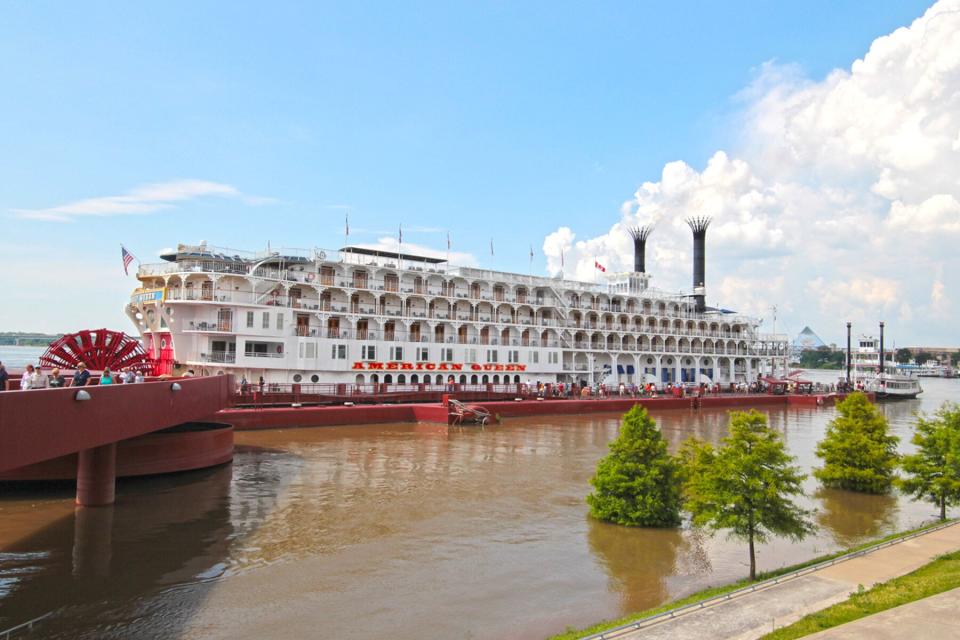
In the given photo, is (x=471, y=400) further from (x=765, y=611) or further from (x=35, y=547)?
(x=765, y=611)

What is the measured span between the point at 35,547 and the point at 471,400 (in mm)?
31829

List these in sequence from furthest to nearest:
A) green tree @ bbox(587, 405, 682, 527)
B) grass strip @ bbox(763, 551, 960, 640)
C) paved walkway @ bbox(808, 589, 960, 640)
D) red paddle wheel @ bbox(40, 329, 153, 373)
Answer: red paddle wheel @ bbox(40, 329, 153, 373) < green tree @ bbox(587, 405, 682, 527) < grass strip @ bbox(763, 551, 960, 640) < paved walkway @ bbox(808, 589, 960, 640)

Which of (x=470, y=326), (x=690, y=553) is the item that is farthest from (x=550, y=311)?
(x=690, y=553)

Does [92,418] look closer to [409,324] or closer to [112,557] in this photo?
[112,557]

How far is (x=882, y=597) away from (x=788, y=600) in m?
1.28

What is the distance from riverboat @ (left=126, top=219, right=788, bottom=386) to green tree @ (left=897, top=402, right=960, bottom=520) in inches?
1273

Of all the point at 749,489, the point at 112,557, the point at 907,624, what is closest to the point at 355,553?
the point at 112,557

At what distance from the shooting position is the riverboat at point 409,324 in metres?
38.9

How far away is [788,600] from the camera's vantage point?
33.0ft

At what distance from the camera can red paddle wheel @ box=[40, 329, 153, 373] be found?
31.2 metres

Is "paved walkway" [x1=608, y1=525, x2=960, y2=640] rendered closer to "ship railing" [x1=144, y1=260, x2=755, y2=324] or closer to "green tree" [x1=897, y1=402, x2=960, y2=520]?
"green tree" [x1=897, y1=402, x2=960, y2=520]

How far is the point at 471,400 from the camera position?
45.3m

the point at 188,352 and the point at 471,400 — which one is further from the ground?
the point at 188,352

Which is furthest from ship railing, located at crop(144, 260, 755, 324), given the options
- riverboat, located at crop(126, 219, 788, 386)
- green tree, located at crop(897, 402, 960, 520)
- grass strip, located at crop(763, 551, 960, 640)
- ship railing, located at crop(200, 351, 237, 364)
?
grass strip, located at crop(763, 551, 960, 640)
